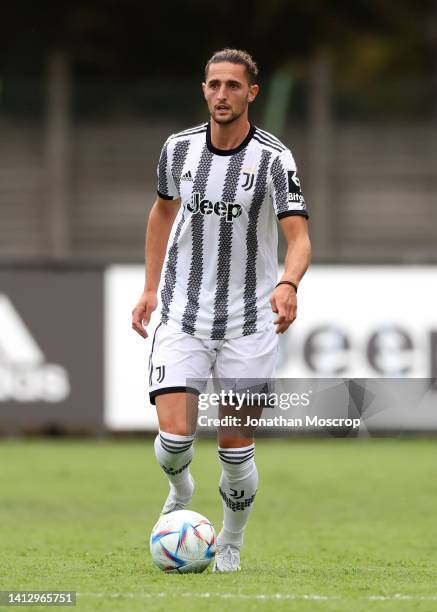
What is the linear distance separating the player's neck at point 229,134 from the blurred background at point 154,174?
754 cm

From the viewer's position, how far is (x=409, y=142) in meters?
18.2

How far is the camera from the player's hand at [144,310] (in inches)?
282

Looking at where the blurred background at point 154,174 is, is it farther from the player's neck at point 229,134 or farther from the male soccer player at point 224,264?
the player's neck at point 229,134

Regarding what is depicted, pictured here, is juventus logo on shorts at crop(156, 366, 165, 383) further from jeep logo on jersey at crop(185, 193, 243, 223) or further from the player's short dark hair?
the player's short dark hair

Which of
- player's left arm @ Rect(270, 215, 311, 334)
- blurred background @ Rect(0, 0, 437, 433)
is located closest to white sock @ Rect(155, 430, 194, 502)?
player's left arm @ Rect(270, 215, 311, 334)

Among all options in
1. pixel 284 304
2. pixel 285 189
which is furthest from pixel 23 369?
pixel 284 304

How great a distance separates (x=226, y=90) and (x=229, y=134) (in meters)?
0.22

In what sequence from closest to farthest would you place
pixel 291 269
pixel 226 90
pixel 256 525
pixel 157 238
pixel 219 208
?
1. pixel 291 269
2. pixel 226 90
3. pixel 219 208
4. pixel 157 238
5. pixel 256 525

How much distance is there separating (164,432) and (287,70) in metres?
14.6

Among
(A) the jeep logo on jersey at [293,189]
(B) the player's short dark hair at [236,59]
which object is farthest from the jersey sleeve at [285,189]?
(B) the player's short dark hair at [236,59]

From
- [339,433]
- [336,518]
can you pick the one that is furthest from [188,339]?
[336,518]

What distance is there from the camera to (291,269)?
6.64 metres

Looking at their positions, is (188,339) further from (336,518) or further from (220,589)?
(336,518)

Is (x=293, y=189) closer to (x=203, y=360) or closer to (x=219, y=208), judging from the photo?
(x=219, y=208)
